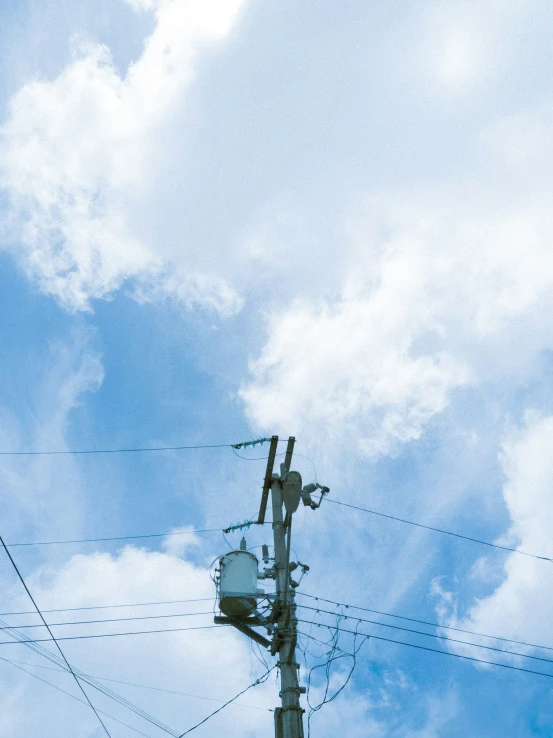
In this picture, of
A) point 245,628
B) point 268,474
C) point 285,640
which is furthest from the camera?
point 268,474

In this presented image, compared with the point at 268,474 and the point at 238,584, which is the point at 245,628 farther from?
the point at 268,474

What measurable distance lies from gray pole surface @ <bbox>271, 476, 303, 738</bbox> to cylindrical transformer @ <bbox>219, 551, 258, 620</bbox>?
68cm

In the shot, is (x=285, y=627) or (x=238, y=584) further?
(x=238, y=584)

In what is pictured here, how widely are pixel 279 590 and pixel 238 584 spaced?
986 millimetres

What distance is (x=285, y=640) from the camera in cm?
1264

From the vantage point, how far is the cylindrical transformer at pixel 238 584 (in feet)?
44.5

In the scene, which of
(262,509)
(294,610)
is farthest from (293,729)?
(262,509)

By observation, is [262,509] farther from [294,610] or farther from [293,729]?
[293,729]

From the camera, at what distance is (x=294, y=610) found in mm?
13156

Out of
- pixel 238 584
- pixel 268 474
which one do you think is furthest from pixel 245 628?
pixel 268 474

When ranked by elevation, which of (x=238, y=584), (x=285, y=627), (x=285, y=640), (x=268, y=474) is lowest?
(x=285, y=640)

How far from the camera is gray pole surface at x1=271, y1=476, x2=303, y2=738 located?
38.0 feet

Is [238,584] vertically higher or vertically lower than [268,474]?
lower

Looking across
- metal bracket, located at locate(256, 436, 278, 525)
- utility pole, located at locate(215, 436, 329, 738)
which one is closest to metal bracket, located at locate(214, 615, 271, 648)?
utility pole, located at locate(215, 436, 329, 738)
